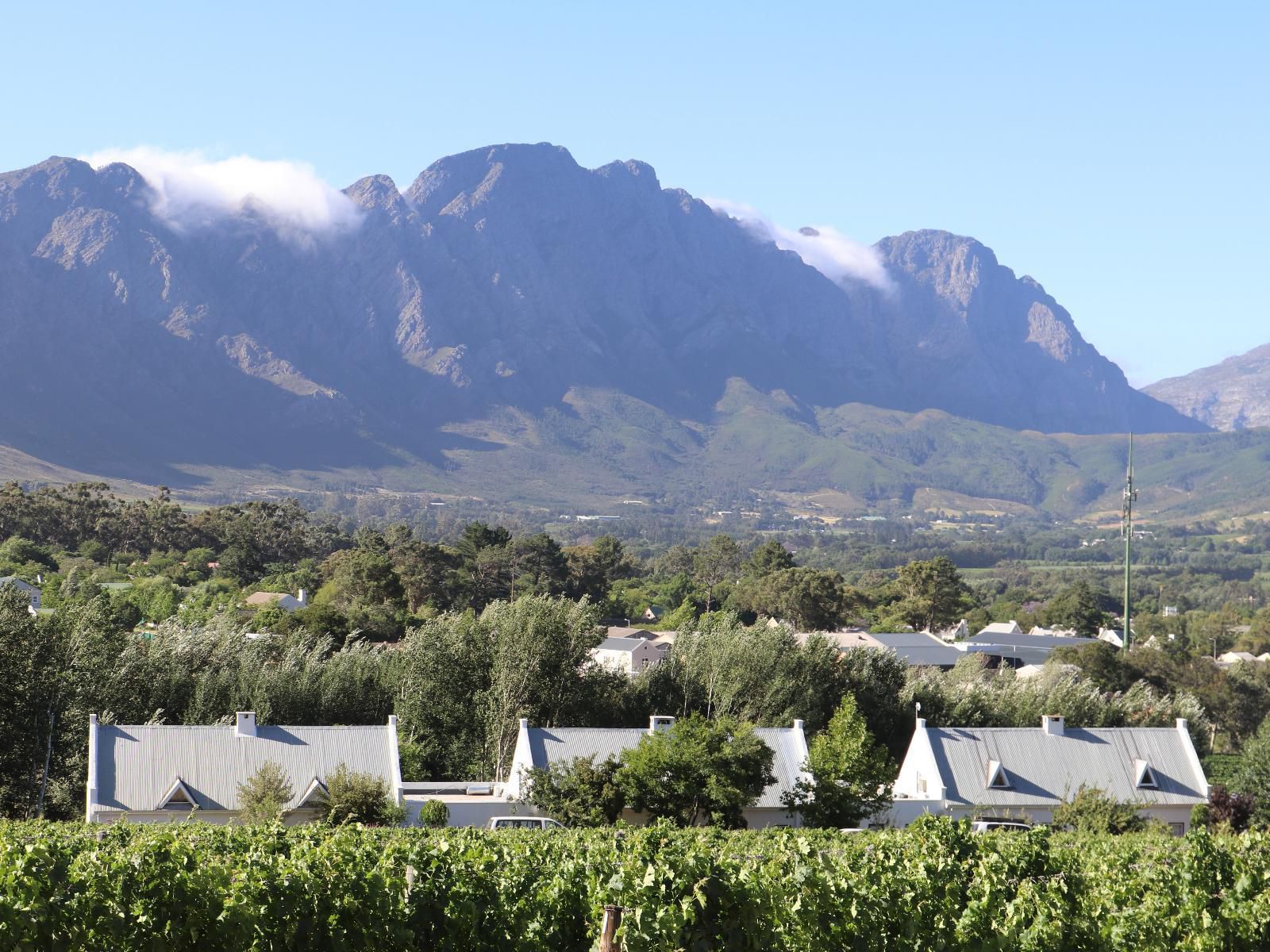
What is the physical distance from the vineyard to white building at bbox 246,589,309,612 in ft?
212

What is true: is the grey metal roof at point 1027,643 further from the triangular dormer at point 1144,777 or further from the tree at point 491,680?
the triangular dormer at point 1144,777

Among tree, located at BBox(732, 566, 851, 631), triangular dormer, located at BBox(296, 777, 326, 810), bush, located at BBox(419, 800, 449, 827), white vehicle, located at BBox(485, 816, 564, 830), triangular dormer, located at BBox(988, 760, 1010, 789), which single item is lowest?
triangular dormer, located at BBox(988, 760, 1010, 789)

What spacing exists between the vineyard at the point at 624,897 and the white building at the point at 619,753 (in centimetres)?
1993

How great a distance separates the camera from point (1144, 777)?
1781 inches

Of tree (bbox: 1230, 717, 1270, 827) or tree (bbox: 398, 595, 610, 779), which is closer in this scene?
tree (bbox: 1230, 717, 1270, 827)

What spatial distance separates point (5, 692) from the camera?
146ft

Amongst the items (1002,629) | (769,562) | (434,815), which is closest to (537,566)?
(769,562)

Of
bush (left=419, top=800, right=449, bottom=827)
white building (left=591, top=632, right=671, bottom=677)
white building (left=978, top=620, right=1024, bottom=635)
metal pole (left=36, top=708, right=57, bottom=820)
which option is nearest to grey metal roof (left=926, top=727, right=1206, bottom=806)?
bush (left=419, top=800, right=449, bottom=827)

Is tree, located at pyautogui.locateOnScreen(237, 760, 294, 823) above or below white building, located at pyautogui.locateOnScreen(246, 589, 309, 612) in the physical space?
below

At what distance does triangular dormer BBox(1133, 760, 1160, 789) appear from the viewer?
148 ft

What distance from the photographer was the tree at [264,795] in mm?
33500

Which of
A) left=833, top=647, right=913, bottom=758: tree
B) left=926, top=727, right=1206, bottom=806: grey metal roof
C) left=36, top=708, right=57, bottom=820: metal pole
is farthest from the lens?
left=833, top=647, right=913, bottom=758: tree

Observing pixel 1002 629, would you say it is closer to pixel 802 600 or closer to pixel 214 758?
pixel 802 600

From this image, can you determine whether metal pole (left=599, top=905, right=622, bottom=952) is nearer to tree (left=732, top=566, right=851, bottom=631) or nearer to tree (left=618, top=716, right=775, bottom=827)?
tree (left=618, top=716, right=775, bottom=827)
